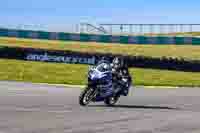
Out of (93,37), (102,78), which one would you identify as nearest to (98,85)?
(102,78)

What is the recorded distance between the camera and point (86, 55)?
3058 cm

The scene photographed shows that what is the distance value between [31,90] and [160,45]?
80.2 ft

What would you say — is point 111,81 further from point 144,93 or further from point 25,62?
point 25,62

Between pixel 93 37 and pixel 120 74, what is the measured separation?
2877 centimetres

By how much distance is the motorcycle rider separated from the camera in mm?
15211

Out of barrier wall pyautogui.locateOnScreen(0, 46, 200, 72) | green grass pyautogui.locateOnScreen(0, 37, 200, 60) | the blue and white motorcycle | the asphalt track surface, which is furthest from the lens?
green grass pyautogui.locateOnScreen(0, 37, 200, 60)

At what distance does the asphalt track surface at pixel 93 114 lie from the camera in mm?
10758

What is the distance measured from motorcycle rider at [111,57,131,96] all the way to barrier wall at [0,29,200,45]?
28.0 m

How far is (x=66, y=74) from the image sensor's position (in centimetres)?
2895

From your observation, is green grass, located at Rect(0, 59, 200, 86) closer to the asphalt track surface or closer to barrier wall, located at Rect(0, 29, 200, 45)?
A: the asphalt track surface

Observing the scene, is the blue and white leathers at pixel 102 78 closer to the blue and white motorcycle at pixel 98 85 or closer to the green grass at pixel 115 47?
the blue and white motorcycle at pixel 98 85

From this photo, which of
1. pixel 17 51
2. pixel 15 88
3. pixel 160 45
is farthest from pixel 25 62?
pixel 160 45

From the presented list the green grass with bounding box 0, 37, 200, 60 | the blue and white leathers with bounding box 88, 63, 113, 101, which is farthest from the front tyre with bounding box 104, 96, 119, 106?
the green grass with bounding box 0, 37, 200, 60

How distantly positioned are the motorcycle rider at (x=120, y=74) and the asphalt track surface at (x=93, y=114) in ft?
1.87
